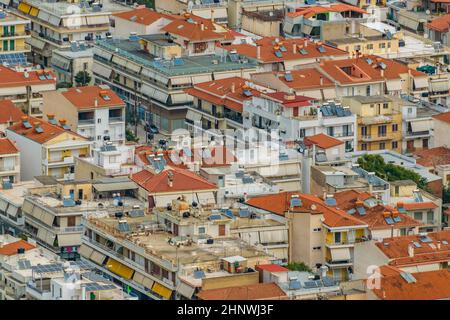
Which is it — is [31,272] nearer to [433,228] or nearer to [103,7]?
[433,228]

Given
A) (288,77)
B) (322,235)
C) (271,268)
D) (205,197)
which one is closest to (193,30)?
(288,77)

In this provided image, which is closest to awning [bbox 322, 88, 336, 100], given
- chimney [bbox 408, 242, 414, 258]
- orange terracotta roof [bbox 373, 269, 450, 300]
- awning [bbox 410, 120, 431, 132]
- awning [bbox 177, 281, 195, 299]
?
awning [bbox 410, 120, 431, 132]

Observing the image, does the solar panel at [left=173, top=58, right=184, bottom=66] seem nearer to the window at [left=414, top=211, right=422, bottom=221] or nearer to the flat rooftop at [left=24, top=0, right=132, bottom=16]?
the flat rooftop at [left=24, top=0, right=132, bottom=16]

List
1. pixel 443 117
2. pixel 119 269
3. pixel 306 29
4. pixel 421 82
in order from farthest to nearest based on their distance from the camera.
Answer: pixel 306 29, pixel 421 82, pixel 443 117, pixel 119 269

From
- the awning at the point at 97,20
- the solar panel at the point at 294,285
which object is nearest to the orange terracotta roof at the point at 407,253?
the solar panel at the point at 294,285

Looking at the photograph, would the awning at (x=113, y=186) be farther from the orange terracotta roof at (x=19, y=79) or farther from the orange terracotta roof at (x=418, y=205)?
the orange terracotta roof at (x=19, y=79)

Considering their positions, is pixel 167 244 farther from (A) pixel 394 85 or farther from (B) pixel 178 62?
(B) pixel 178 62
